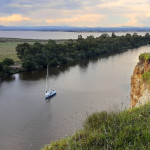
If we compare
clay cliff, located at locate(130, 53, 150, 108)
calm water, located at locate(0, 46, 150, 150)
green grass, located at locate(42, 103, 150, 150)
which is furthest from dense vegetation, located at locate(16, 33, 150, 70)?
green grass, located at locate(42, 103, 150, 150)

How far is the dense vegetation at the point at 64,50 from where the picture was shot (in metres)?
36.3

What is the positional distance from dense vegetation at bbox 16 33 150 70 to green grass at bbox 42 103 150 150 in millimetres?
30297

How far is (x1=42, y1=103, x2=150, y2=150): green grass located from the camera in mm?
3680

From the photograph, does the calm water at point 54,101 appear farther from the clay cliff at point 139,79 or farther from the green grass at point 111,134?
the green grass at point 111,134

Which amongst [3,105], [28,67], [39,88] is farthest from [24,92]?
[28,67]

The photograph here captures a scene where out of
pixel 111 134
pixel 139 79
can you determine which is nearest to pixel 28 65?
pixel 139 79

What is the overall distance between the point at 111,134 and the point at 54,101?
1757 cm

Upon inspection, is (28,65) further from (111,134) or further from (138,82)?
(111,134)

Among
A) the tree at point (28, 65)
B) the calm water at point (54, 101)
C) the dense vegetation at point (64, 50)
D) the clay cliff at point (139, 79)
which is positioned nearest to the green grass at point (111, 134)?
the calm water at point (54, 101)

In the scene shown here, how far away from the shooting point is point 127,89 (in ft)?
77.0

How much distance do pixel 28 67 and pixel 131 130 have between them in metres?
31.1

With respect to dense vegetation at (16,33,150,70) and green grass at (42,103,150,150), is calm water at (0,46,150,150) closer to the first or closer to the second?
green grass at (42,103,150,150)

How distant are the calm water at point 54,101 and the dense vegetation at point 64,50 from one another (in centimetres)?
336

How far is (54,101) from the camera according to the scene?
2125 centimetres
